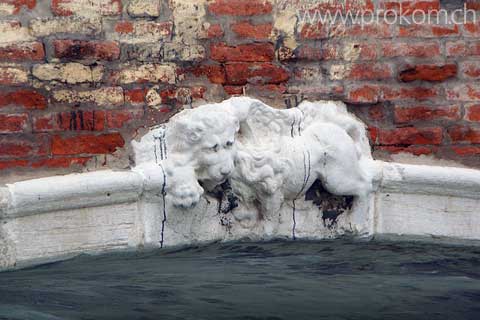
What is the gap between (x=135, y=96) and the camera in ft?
12.5

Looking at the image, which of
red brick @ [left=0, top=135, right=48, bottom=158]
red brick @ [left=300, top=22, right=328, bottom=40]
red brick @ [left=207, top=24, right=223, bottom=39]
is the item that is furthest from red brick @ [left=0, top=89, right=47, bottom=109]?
red brick @ [left=300, top=22, right=328, bottom=40]

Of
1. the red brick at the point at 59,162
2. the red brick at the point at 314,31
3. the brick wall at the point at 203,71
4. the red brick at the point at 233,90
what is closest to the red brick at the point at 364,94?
the brick wall at the point at 203,71

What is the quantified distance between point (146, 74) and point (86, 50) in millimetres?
233

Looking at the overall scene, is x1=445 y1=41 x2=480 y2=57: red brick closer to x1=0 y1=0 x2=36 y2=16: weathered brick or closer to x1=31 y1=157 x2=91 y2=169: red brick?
x1=31 y1=157 x2=91 y2=169: red brick

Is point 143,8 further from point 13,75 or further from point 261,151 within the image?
point 261,151

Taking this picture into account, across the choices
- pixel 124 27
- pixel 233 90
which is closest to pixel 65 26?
pixel 124 27

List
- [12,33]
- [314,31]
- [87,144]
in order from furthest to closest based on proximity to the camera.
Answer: [314,31], [87,144], [12,33]

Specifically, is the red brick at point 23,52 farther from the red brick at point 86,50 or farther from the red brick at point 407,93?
the red brick at point 407,93

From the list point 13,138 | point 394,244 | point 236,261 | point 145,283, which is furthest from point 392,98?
point 13,138

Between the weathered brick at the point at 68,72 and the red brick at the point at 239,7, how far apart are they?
0.48 m

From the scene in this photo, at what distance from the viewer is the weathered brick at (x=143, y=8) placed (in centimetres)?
378

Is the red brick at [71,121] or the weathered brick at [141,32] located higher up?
the weathered brick at [141,32]

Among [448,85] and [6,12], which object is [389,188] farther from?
[6,12]

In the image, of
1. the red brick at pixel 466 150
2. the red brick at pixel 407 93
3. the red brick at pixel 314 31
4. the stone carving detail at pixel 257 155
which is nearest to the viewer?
the stone carving detail at pixel 257 155
